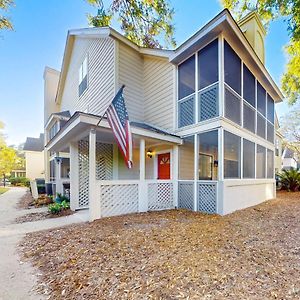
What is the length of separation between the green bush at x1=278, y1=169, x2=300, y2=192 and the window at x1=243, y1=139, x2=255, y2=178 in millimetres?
8642

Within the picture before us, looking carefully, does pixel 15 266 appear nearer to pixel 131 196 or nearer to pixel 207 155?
pixel 131 196

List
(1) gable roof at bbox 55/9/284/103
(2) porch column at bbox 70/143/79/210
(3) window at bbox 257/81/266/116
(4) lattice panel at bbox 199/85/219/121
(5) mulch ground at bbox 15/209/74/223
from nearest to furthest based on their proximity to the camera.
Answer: (1) gable roof at bbox 55/9/284/103 < (5) mulch ground at bbox 15/209/74/223 < (4) lattice panel at bbox 199/85/219/121 < (2) porch column at bbox 70/143/79/210 < (3) window at bbox 257/81/266/116

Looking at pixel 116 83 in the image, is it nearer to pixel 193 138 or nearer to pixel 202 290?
pixel 193 138

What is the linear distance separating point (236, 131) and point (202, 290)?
21.6 feet

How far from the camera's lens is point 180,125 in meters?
8.70

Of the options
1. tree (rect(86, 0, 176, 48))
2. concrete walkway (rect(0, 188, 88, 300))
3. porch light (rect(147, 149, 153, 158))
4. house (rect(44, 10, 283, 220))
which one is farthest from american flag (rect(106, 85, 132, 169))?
tree (rect(86, 0, 176, 48))

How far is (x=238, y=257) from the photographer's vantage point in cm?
365

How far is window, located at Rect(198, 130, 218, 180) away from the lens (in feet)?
26.2

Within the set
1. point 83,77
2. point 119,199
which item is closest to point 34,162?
point 83,77

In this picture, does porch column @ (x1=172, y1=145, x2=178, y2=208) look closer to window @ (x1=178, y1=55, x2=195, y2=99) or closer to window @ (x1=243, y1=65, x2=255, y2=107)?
window @ (x1=178, y1=55, x2=195, y2=99)

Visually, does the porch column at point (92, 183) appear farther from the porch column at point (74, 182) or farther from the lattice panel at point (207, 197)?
the lattice panel at point (207, 197)

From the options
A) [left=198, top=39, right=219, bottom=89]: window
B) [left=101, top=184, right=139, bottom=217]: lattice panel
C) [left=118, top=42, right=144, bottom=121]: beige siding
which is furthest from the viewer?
[left=118, top=42, right=144, bottom=121]: beige siding

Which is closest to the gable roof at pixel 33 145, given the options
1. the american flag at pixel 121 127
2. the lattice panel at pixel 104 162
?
the lattice panel at pixel 104 162

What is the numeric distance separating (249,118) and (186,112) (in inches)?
126
